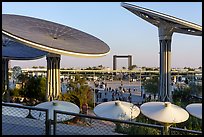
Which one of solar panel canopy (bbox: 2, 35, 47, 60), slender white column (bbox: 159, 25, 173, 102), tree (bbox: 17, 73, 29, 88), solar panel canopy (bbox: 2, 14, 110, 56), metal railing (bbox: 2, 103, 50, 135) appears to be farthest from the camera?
tree (bbox: 17, 73, 29, 88)

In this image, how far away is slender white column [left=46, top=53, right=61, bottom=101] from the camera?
27.9 meters

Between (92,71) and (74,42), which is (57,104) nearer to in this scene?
(74,42)

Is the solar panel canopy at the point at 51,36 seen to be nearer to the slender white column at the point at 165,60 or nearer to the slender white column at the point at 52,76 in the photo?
the slender white column at the point at 52,76

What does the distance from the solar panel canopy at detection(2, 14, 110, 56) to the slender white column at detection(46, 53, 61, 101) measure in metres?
2.02

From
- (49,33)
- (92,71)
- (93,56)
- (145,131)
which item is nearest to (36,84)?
(49,33)

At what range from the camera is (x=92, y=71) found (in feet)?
351

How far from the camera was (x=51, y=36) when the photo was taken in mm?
26500

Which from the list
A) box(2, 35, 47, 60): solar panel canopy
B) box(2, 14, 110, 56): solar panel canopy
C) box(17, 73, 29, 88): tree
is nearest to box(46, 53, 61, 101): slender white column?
box(2, 14, 110, 56): solar panel canopy

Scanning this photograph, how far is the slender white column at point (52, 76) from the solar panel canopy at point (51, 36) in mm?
2017

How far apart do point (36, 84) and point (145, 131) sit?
25450 mm

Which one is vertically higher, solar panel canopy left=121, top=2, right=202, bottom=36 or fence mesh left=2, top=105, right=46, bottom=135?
solar panel canopy left=121, top=2, right=202, bottom=36

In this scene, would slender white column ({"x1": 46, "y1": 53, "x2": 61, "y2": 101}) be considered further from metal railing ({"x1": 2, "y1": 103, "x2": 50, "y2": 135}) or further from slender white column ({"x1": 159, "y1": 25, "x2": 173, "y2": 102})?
metal railing ({"x1": 2, "y1": 103, "x2": 50, "y2": 135})

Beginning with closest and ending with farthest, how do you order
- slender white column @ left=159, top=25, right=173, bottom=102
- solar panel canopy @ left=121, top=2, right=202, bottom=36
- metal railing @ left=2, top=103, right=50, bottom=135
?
metal railing @ left=2, top=103, right=50, bottom=135
solar panel canopy @ left=121, top=2, right=202, bottom=36
slender white column @ left=159, top=25, right=173, bottom=102

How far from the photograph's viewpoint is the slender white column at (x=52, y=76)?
2786 cm
